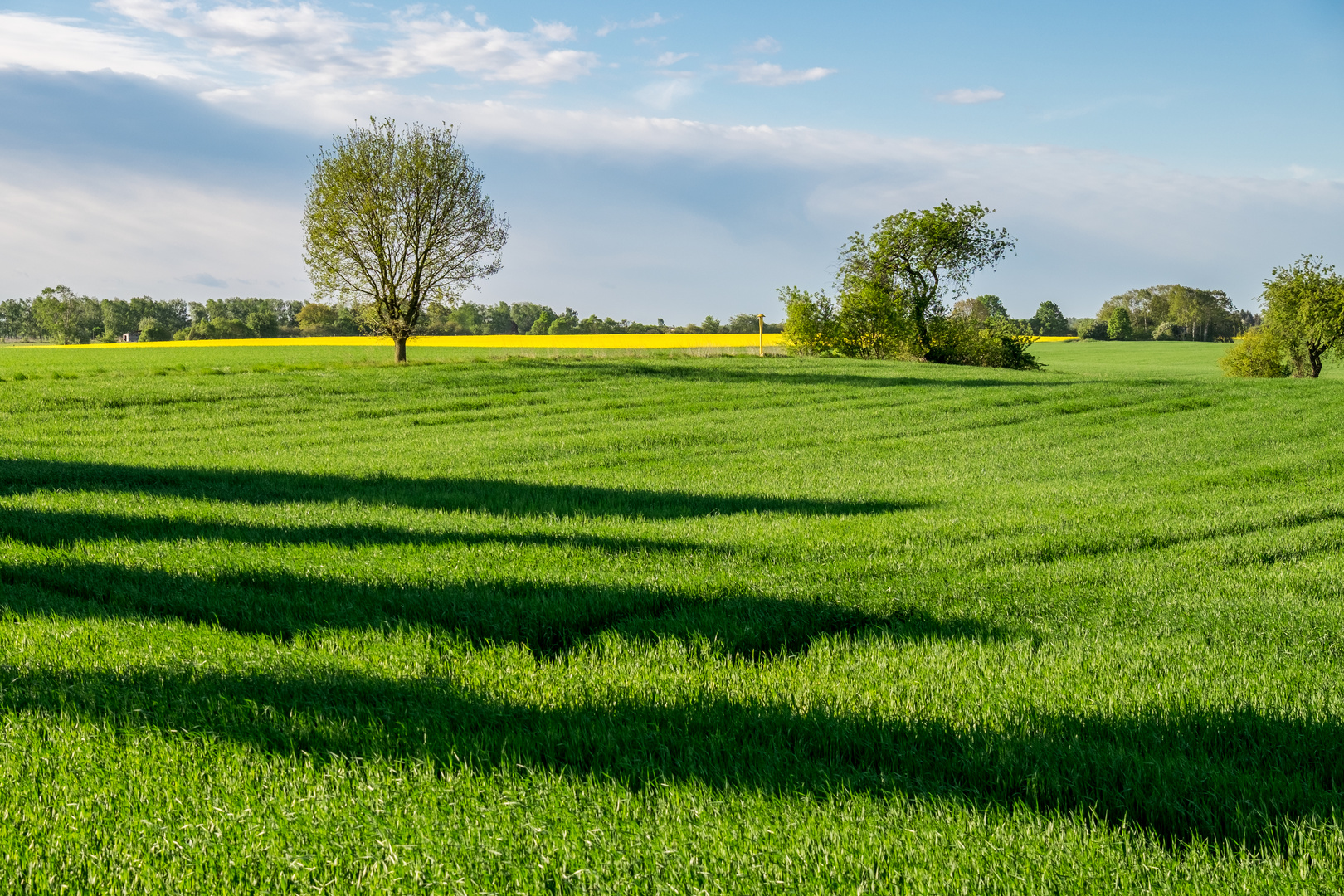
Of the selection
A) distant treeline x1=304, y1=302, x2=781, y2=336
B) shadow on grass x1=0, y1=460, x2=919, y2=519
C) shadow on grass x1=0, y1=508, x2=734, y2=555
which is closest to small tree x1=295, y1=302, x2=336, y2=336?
distant treeline x1=304, y1=302, x2=781, y2=336

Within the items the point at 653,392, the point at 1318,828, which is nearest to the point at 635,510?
the point at 1318,828

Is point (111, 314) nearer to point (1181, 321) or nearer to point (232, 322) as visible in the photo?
point (232, 322)

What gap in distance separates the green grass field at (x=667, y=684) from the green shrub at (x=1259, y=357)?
5221 cm

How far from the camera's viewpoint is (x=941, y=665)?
4.89 meters

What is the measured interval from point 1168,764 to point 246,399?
79.0 ft

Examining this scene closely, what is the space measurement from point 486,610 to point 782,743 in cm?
268

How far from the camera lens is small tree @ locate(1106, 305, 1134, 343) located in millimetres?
114625

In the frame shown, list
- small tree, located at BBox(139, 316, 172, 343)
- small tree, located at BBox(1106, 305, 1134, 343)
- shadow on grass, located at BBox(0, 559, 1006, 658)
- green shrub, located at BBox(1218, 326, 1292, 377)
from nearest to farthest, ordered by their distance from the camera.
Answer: shadow on grass, located at BBox(0, 559, 1006, 658), green shrub, located at BBox(1218, 326, 1292, 377), small tree, located at BBox(139, 316, 172, 343), small tree, located at BBox(1106, 305, 1134, 343)

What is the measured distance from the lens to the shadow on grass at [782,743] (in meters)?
3.33

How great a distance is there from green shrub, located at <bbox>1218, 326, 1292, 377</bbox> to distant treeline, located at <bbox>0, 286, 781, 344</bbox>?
3850 centimetres

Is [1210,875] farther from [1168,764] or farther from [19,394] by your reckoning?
[19,394]

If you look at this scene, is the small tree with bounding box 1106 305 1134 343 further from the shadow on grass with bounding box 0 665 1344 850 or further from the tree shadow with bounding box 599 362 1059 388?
the shadow on grass with bounding box 0 665 1344 850

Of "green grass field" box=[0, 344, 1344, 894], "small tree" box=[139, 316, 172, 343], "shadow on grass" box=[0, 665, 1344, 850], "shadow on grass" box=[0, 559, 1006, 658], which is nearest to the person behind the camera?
"green grass field" box=[0, 344, 1344, 894]

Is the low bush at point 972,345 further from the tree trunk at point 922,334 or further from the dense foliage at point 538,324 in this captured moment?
the dense foliage at point 538,324
